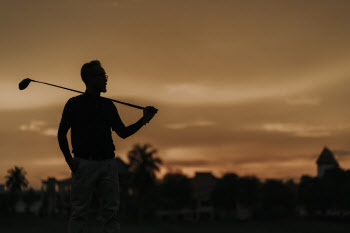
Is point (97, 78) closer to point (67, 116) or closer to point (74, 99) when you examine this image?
point (74, 99)

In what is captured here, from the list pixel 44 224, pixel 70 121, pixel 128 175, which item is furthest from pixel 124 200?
pixel 70 121

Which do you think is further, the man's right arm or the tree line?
the tree line

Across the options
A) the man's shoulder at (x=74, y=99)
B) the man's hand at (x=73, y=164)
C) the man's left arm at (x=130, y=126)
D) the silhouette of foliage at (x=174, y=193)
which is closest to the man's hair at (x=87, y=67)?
the man's shoulder at (x=74, y=99)

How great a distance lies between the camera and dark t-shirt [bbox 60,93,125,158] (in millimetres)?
8109

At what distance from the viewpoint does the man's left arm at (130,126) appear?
8609 mm

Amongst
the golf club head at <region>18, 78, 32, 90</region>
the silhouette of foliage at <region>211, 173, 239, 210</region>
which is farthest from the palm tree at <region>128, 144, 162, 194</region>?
the golf club head at <region>18, 78, 32, 90</region>

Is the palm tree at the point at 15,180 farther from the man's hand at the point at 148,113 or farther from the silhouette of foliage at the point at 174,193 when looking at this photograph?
the man's hand at the point at 148,113

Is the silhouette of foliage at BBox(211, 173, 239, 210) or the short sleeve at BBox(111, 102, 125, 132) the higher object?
the silhouette of foliage at BBox(211, 173, 239, 210)

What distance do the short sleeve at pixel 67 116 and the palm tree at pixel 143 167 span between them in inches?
3938

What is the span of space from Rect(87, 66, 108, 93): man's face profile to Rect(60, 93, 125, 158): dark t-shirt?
→ 0.21 metres

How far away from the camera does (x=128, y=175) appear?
11050cm

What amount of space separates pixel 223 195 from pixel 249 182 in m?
7.16

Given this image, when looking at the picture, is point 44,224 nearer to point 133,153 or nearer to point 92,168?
point 133,153

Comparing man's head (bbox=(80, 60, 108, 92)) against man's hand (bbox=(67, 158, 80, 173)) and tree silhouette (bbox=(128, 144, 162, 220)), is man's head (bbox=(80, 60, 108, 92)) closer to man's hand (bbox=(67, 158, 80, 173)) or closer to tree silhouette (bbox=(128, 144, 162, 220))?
man's hand (bbox=(67, 158, 80, 173))
